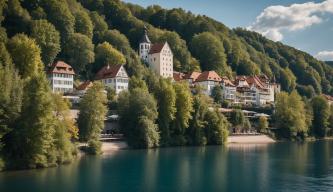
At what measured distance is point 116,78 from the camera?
317ft

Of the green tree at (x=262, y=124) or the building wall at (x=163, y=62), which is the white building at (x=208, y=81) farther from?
the green tree at (x=262, y=124)

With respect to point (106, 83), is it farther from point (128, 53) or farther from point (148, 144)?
point (148, 144)

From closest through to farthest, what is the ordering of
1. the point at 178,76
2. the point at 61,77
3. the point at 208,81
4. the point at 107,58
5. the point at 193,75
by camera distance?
1. the point at 61,77
2. the point at 107,58
3. the point at 208,81
4. the point at 178,76
5. the point at 193,75

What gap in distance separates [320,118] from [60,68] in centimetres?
5752

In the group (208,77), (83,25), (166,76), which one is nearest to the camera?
(83,25)

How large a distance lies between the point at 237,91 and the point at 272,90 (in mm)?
21495

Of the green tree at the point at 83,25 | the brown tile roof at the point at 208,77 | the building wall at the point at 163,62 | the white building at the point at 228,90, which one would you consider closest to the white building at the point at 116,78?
the green tree at the point at 83,25

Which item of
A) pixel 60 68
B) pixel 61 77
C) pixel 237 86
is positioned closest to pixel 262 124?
pixel 237 86

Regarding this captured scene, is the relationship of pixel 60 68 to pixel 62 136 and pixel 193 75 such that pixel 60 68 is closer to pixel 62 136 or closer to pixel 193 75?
pixel 193 75

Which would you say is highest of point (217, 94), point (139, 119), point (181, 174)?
point (217, 94)

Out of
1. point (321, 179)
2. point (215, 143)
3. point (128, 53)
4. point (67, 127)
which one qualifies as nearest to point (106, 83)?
point (128, 53)

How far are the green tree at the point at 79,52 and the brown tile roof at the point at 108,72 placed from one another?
3.41 meters

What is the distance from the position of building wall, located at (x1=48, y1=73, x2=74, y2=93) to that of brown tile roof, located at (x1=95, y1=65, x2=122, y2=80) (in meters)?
7.32

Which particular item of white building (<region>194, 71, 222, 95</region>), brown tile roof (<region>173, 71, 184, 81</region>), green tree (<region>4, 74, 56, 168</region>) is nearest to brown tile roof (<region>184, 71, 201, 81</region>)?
white building (<region>194, 71, 222, 95</region>)
